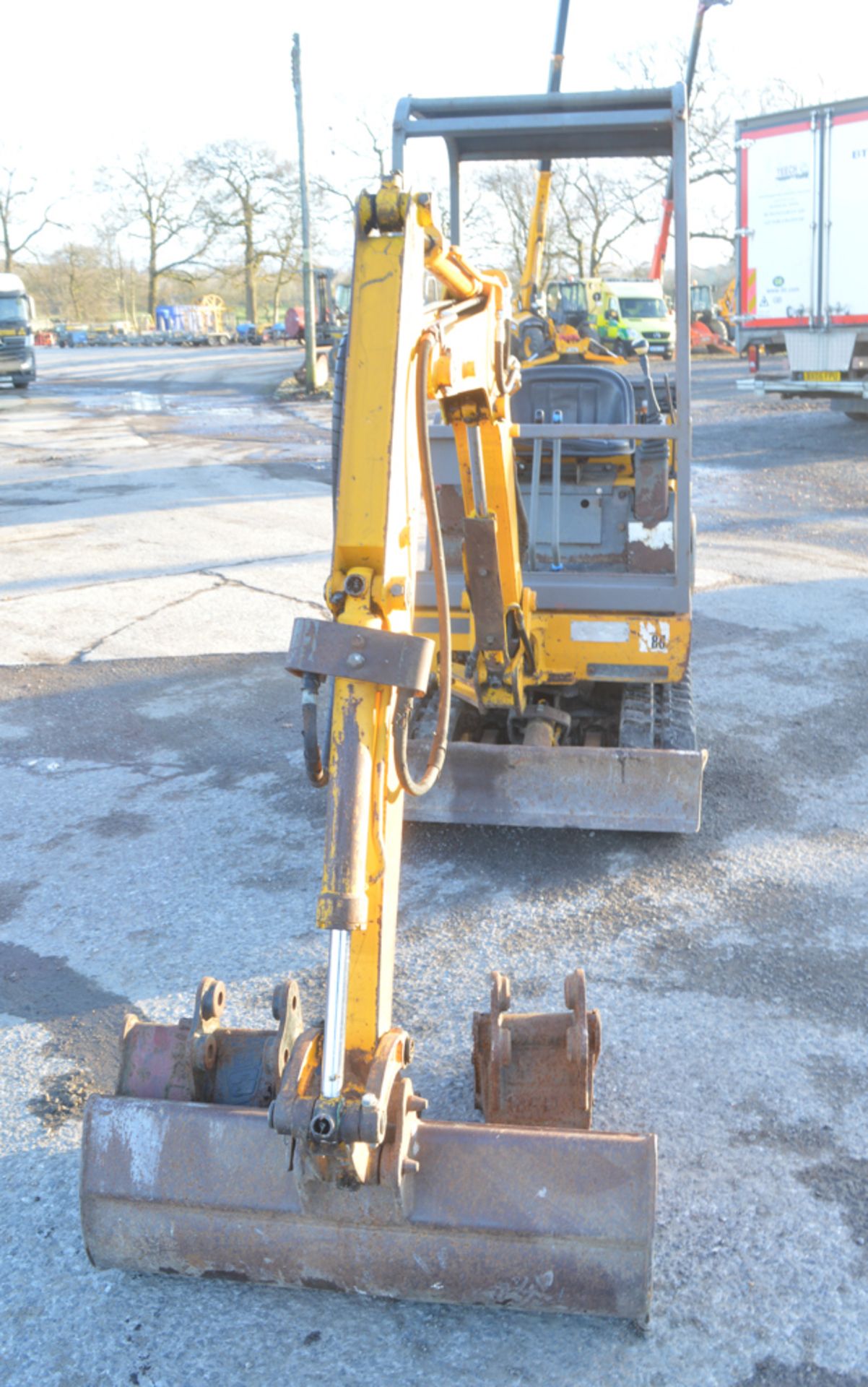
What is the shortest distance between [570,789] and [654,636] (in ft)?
2.81

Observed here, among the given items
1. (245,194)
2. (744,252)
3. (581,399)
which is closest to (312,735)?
(581,399)

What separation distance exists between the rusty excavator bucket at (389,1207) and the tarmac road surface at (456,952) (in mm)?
145

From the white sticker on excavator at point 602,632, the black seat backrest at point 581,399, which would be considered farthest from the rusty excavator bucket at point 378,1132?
the black seat backrest at point 581,399

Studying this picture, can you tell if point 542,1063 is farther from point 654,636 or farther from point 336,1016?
point 654,636

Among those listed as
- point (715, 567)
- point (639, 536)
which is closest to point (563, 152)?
point (639, 536)

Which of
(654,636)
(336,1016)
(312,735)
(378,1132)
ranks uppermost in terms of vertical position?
(312,735)

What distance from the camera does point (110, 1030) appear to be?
3.96m

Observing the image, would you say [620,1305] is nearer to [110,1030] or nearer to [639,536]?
[110,1030]

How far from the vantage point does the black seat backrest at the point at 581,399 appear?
616cm

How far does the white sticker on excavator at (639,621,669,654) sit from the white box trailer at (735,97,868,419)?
11734 mm

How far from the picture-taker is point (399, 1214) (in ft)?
8.73

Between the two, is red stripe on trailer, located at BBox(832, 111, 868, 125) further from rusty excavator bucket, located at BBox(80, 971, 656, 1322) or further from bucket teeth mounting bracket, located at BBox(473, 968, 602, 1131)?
rusty excavator bucket, located at BBox(80, 971, 656, 1322)

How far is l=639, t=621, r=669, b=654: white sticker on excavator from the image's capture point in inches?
211

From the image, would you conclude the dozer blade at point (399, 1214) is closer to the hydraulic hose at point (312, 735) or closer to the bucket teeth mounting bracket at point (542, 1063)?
the bucket teeth mounting bracket at point (542, 1063)
